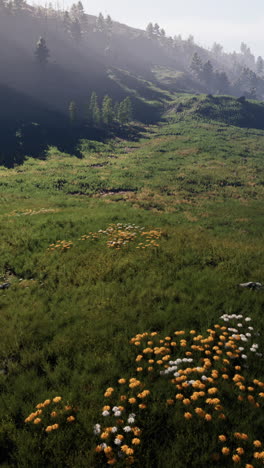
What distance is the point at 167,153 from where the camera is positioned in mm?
42562

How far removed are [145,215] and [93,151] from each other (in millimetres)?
29237

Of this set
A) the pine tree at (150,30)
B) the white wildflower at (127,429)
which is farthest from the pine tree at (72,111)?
the pine tree at (150,30)

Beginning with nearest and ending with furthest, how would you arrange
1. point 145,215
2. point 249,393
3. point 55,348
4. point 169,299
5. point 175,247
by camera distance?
point 249,393
point 55,348
point 169,299
point 175,247
point 145,215

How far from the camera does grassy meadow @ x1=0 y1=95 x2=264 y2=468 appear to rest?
3.69 meters

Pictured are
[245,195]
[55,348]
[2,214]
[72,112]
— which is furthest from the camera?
[72,112]

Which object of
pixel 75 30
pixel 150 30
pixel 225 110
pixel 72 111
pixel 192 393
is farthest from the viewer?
pixel 150 30

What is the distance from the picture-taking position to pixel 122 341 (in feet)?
18.9

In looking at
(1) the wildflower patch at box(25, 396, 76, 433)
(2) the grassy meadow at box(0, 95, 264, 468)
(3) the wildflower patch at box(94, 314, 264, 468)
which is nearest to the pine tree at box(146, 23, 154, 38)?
(2) the grassy meadow at box(0, 95, 264, 468)

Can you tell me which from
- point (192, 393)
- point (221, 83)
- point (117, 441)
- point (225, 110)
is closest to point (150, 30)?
point (221, 83)

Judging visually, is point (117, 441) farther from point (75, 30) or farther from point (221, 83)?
point (221, 83)

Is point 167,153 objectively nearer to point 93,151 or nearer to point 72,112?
point 93,151

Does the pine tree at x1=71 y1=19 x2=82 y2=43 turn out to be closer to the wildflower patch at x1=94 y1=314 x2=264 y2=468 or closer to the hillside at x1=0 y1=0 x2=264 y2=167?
the hillside at x1=0 y1=0 x2=264 y2=167

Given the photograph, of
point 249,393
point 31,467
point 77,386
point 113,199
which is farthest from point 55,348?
point 113,199

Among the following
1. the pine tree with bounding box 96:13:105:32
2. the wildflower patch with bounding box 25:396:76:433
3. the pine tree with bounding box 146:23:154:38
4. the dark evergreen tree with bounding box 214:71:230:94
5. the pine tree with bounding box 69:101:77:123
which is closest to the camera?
the wildflower patch with bounding box 25:396:76:433
